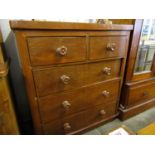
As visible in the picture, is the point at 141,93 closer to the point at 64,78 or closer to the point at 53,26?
the point at 64,78

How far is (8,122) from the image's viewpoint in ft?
2.24

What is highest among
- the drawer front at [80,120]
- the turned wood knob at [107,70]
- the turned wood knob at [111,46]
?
the turned wood knob at [111,46]

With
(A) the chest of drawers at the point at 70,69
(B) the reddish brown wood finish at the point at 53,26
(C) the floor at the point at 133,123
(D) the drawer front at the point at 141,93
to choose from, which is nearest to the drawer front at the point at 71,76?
(A) the chest of drawers at the point at 70,69

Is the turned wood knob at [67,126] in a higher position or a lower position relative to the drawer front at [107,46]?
lower

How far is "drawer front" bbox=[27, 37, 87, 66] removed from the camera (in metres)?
0.67

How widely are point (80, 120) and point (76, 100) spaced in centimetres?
23

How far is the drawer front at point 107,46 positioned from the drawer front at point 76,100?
0.86 feet

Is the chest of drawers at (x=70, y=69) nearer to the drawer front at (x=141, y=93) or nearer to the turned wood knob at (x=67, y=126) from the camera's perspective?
the turned wood knob at (x=67, y=126)

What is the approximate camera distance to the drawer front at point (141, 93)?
50.6 inches

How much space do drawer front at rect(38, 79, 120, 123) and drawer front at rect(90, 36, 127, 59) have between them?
0.26 meters

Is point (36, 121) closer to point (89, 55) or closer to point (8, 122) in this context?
point (8, 122)

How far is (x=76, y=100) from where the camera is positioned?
3.14 ft

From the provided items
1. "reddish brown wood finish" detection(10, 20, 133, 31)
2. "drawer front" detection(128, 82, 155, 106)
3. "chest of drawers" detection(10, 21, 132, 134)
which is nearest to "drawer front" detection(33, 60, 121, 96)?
"chest of drawers" detection(10, 21, 132, 134)
